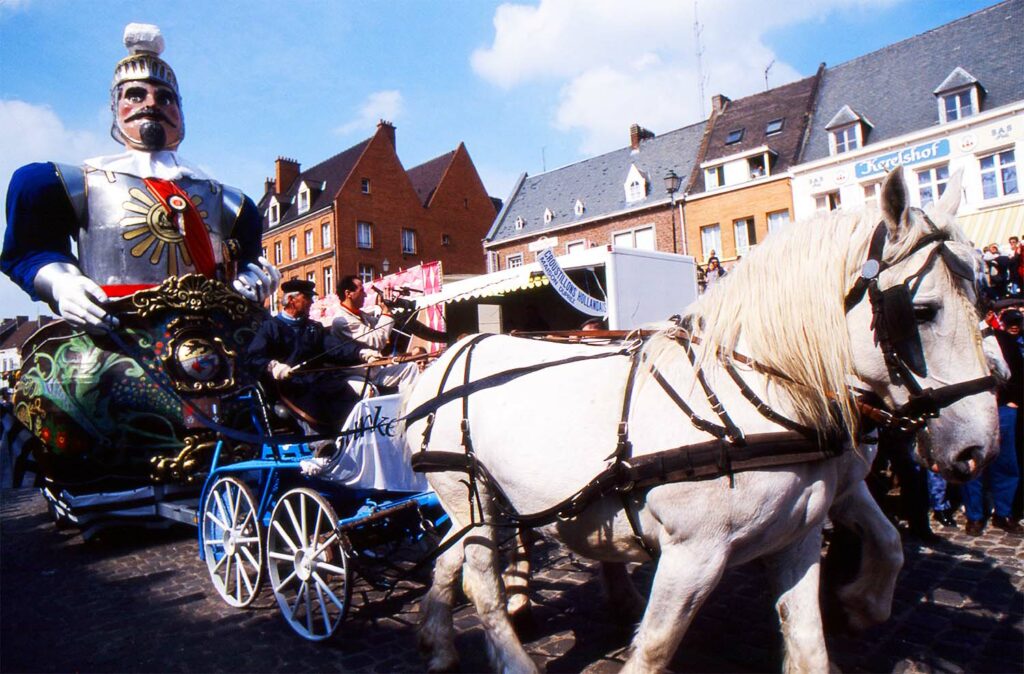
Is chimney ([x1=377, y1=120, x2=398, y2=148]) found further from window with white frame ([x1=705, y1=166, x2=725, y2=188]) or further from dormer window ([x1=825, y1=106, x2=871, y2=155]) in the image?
dormer window ([x1=825, y1=106, x2=871, y2=155])

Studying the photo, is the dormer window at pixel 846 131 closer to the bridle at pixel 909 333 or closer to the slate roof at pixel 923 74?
the slate roof at pixel 923 74

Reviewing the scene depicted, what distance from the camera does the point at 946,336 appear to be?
6.27 ft

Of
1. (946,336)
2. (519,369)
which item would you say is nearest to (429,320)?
(519,369)

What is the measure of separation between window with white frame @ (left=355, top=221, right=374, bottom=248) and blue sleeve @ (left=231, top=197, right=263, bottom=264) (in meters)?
27.7

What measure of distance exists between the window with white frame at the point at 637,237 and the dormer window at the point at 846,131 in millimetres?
7391

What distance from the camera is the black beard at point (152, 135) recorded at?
496cm

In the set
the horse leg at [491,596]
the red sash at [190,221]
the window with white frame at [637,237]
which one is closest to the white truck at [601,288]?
the red sash at [190,221]

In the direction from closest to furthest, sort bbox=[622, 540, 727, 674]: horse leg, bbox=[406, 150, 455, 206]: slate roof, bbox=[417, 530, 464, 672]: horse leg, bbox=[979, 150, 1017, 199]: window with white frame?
bbox=[622, 540, 727, 674]: horse leg, bbox=[417, 530, 464, 672]: horse leg, bbox=[979, 150, 1017, 199]: window with white frame, bbox=[406, 150, 455, 206]: slate roof

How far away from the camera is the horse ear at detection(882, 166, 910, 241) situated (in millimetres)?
1887

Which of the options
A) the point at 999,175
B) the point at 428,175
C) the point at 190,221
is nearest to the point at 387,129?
the point at 428,175

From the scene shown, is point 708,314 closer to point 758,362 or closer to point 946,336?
point 758,362

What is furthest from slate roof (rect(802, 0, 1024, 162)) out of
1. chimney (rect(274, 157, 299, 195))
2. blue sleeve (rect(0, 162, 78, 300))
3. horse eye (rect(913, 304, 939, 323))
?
chimney (rect(274, 157, 299, 195))

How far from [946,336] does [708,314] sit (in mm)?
721

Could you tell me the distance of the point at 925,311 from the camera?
1.91 metres
